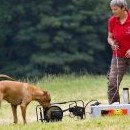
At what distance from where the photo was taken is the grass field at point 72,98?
Result: 8906 millimetres

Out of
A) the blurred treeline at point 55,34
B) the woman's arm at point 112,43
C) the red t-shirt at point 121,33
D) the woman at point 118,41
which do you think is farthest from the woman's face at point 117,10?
the blurred treeline at point 55,34

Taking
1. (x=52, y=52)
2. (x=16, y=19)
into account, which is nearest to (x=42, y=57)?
(x=52, y=52)

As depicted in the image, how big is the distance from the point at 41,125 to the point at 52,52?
124 feet

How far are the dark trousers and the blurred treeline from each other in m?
34.7

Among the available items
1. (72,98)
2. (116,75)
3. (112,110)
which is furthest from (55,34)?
(112,110)

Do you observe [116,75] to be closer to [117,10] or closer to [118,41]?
[118,41]

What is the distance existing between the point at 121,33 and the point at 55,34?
122ft

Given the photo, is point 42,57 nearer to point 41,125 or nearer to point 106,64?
point 106,64

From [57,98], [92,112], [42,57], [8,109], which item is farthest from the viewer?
[42,57]

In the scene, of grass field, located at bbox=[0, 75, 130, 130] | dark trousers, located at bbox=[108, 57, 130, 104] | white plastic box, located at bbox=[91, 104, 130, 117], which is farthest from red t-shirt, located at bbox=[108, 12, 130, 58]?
white plastic box, located at bbox=[91, 104, 130, 117]

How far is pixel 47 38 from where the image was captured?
47.1m

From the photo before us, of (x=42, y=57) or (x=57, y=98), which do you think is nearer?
(x=57, y=98)

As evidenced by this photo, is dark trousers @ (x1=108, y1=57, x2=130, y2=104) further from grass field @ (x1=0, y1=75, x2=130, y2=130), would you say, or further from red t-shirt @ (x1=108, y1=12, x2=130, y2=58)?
grass field @ (x1=0, y1=75, x2=130, y2=130)

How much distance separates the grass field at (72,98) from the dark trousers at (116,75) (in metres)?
0.53
